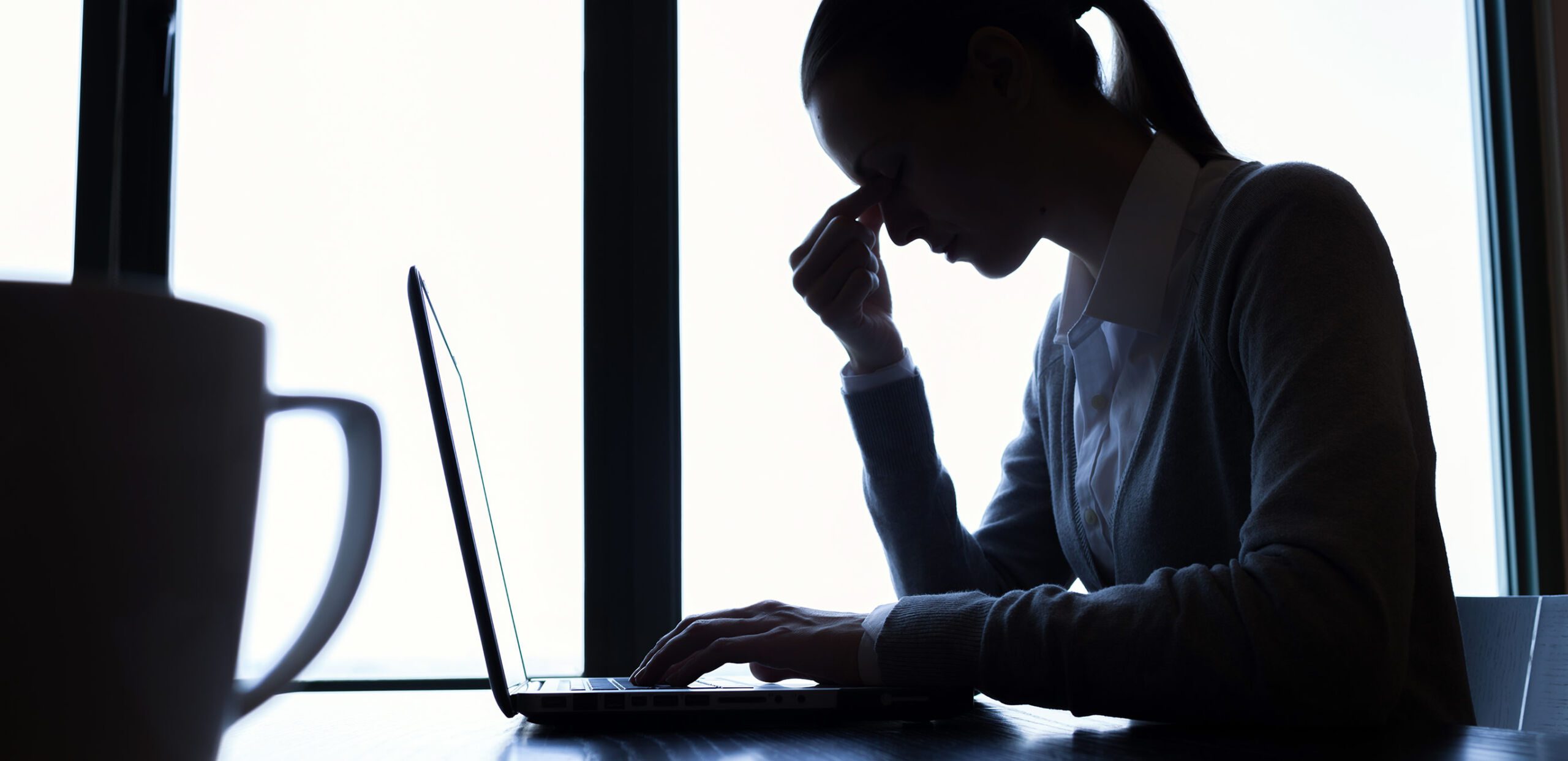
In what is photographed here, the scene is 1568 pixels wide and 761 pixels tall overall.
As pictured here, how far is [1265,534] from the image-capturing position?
665 millimetres

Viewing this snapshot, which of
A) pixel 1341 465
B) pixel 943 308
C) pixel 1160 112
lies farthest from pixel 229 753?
pixel 943 308

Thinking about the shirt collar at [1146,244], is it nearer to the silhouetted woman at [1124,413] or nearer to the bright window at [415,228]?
the silhouetted woman at [1124,413]

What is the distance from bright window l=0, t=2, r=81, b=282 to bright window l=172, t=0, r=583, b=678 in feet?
0.51

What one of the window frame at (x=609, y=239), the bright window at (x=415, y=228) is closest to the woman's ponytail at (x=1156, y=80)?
the window frame at (x=609, y=239)

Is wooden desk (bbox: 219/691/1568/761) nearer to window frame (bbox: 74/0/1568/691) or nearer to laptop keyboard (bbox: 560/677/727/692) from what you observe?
laptop keyboard (bbox: 560/677/727/692)

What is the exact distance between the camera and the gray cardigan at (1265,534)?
61cm

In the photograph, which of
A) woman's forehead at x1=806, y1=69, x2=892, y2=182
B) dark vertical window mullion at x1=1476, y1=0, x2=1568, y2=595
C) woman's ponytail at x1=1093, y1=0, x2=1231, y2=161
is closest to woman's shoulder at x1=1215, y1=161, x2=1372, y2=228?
woman's ponytail at x1=1093, y1=0, x2=1231, y2=161

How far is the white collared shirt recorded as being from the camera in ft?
3.06

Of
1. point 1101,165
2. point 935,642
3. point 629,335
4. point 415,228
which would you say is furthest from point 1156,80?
point 415,228

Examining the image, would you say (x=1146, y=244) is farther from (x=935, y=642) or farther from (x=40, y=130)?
(x=40, y=130)

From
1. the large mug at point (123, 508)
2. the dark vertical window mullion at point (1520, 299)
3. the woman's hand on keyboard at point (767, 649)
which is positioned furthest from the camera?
the dark vertical window mullion at point (1520, 299)

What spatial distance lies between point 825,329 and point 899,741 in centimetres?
127

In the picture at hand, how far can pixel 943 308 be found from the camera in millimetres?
1817

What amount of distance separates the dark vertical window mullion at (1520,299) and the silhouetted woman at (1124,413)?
1.32 m
